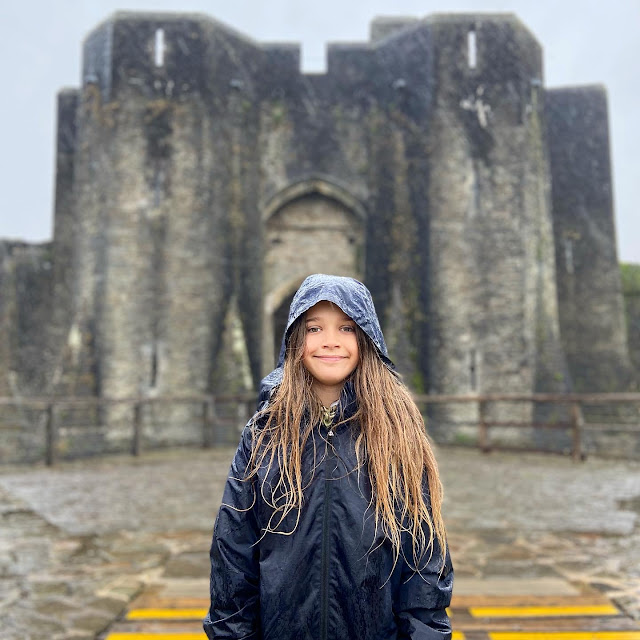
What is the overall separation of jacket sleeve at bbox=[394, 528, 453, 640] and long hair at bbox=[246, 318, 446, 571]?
25 millimetres

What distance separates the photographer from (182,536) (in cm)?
503

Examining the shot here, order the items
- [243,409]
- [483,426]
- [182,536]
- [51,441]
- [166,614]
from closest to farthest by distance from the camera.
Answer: [166,614] → [182,536] → [51,441] → [483,426] → [243,409]

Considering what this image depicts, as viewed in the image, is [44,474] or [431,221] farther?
[431,221]

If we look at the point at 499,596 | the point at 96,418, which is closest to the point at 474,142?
the point at 96,418

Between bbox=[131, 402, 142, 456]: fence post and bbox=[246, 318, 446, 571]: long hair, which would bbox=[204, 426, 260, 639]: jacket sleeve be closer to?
bbox=[246, 318, 446, 571]: long hair

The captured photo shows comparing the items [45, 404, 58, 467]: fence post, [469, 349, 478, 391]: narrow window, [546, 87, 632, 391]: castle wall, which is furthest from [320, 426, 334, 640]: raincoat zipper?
[546, 87, 632, 391]: castle wall

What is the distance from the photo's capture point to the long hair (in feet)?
5.41

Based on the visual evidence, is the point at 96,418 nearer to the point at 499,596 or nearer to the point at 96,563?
the point at 96,563

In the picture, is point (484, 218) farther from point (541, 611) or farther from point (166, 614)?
point (166, 614)

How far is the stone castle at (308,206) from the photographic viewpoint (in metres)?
14.5

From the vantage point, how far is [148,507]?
20.7ft

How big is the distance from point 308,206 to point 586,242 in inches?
267

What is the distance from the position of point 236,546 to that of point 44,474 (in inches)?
323

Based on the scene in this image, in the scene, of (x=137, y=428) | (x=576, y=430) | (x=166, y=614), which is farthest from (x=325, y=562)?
(x=137, y=428)
